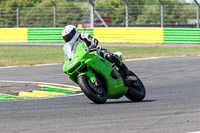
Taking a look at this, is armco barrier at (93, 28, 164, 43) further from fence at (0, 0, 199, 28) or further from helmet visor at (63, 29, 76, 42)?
helmet visor at (63, 29, 76, 42)

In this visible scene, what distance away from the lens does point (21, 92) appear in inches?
398

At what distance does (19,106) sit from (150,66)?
859 centimetres

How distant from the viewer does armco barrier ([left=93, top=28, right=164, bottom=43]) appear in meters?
26.5

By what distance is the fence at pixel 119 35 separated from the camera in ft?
84.7

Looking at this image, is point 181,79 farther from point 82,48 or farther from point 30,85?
point 82,48

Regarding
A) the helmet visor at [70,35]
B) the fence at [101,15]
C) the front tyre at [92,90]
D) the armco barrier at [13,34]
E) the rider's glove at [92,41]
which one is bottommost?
the armco barrier at [13,34]

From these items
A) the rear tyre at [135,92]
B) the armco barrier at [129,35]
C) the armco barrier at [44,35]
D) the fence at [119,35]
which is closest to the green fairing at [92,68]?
the rear tyre at [135,92]

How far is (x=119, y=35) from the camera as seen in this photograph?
2733cm

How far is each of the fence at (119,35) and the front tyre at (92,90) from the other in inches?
707

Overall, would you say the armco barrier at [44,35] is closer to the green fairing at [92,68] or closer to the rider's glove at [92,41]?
the rider's glove at [92,41]

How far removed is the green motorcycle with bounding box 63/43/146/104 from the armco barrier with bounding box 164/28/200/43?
57.9 ft

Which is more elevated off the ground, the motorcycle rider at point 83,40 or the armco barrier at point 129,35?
the motorcycle rider at point 83,40

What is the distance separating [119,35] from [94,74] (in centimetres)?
1947

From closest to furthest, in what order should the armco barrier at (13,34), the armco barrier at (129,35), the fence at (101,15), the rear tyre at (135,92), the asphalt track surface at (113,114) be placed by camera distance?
the asphalt track surface at (113,114) < the rear tyre at (135,92) < the armco barrier at (129,35) < the fence at (101,15) < the armco barrier at (13,34)
